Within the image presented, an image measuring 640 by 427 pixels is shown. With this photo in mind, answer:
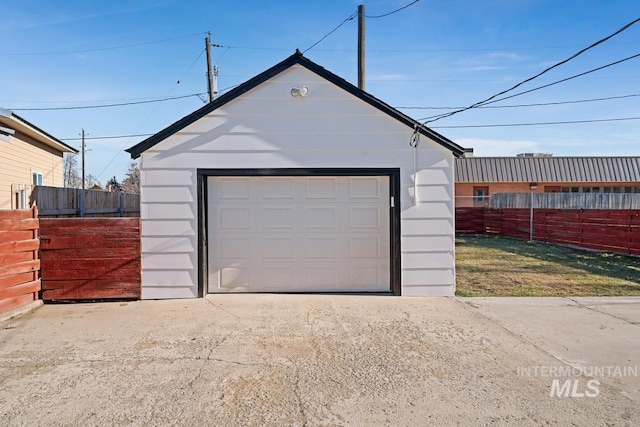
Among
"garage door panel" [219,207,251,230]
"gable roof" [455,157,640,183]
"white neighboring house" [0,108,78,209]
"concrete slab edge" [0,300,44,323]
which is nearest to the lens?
"concrete slab edge" [0,300,44,323]

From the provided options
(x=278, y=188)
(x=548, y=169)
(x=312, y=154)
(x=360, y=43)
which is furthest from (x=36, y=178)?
(x=548, y=169)

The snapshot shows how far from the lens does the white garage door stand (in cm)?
720

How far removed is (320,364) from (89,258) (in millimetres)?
4515

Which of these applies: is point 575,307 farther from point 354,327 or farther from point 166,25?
point 166,25

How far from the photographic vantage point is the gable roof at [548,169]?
1007 inches

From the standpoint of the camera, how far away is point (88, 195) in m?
12.0

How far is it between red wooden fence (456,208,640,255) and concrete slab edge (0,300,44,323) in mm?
14026

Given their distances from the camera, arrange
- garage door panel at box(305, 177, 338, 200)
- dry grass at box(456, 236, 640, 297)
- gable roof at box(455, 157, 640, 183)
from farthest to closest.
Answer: gable roof at box(455, 157, 640, 183) → dry grass at box(456, 236, 640, 297) → garage door panel at box(305, 177, 338, 200)

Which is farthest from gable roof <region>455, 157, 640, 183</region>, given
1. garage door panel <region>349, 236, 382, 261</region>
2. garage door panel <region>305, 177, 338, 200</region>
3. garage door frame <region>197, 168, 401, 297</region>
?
garage door panel <region>305, 177, 338, 200</region>

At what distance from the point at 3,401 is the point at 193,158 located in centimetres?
435

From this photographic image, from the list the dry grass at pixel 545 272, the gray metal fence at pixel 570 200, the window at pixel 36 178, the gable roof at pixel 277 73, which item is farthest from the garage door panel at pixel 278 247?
the gray metal fence at pixel 570 200

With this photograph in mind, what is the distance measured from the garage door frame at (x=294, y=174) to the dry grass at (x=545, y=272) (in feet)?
4.76

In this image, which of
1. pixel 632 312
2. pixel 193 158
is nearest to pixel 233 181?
pixel 193 158

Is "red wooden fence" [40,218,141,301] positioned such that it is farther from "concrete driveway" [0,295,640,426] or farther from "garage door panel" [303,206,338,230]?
"garage door panel" [303,206,338,230]
